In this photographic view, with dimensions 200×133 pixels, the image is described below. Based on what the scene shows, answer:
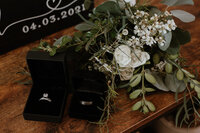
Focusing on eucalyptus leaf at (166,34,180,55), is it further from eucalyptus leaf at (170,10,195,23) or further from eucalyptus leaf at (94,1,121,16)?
eucalyptus leaf at (94,1,121,16)

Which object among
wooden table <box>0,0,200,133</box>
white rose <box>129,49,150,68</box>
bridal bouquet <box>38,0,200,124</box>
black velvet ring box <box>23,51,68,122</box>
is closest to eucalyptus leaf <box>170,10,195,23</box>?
bridal bouquet <box>38,0,200,124</box>

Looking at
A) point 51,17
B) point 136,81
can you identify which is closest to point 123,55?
point 136,81

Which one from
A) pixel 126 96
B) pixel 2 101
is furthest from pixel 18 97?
pixel 126 96

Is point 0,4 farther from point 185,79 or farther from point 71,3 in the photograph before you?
point 185,79

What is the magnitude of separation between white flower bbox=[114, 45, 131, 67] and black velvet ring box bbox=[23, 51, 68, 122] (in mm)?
196

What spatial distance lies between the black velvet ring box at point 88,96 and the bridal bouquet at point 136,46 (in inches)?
1.3

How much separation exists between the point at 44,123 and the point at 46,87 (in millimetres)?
150

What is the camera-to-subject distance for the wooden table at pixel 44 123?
3.00ft

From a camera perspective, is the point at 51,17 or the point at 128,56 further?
the point at 51,17

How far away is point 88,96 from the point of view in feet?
3.17

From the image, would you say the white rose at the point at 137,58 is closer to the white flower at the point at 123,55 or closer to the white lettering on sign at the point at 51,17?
the white flower at the point at 123,55

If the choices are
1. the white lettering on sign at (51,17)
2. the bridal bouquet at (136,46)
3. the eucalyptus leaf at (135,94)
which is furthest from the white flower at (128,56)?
the white lettering on sign at (51,17)

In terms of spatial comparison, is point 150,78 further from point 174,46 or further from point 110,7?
point 110,7

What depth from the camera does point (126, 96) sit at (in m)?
1.01
